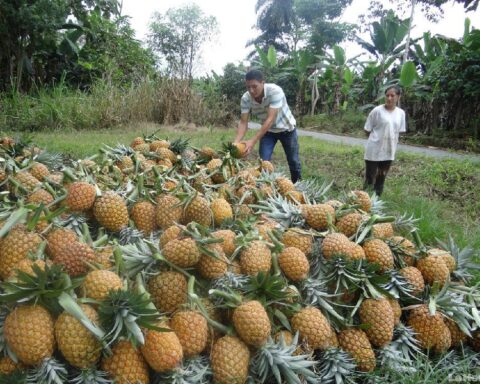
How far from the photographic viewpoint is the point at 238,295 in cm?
150

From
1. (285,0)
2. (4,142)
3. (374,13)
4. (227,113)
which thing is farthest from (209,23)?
(4,142)

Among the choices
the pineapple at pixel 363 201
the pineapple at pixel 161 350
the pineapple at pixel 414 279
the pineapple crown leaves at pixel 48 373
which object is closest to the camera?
the pineapple crown leaves at pixel 48 373

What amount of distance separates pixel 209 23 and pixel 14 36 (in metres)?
35.9

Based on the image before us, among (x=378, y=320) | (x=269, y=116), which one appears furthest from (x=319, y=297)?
(x=269, y=116)

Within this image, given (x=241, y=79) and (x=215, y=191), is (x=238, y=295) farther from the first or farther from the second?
(x=241, y=79)

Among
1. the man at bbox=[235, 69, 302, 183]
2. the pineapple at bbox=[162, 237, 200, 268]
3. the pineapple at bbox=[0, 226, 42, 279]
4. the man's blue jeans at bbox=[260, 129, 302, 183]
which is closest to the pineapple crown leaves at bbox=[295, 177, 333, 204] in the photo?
the pineapple at bbox=[162, 237, 200, 268]

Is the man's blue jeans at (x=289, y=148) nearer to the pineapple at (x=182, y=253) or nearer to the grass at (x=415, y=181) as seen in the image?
the grass at (x=415, y=181)

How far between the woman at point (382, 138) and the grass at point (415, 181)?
28 centimetres

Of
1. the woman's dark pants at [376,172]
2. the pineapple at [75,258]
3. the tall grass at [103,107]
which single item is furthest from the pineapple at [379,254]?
the tall grass at [103,107]

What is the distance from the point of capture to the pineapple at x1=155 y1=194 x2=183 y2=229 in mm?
1968

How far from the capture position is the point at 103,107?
995 centimetres

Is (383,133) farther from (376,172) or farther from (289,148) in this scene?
(289,148)

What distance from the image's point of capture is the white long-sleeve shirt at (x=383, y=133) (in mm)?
5395

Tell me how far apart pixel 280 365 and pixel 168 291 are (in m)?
0.48
